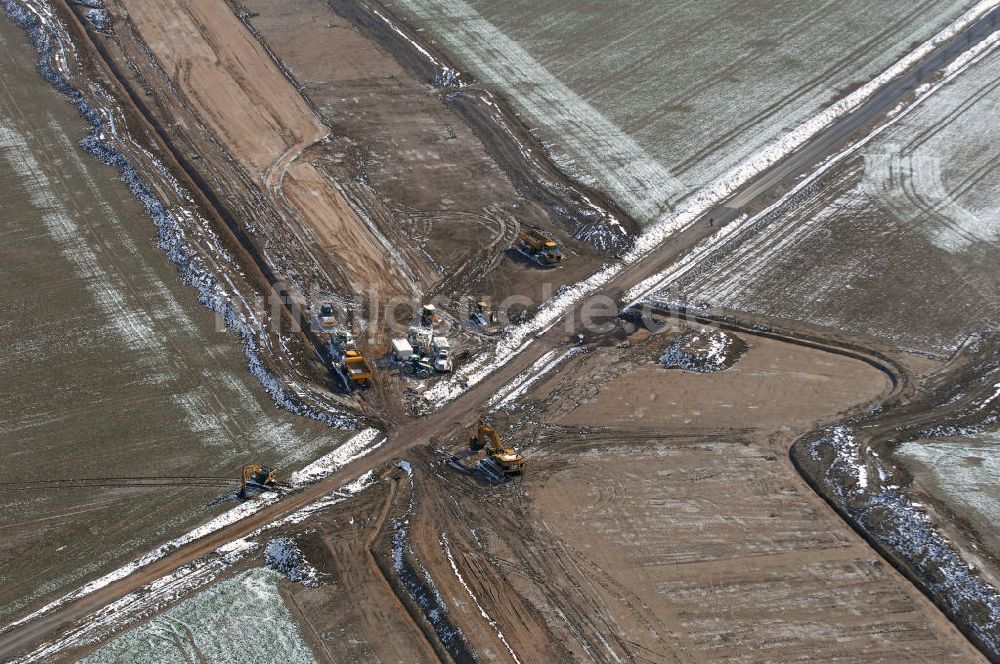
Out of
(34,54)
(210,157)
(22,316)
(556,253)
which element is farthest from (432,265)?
(34,54)

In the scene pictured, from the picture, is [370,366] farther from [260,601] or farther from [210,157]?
[210,157]

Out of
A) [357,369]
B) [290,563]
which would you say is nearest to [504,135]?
[357,369]

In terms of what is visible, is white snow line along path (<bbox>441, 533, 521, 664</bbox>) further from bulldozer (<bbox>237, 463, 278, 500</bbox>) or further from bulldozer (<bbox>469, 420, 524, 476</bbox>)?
bulldozer (<bbox>237, 463, 278, 500</bbox>)

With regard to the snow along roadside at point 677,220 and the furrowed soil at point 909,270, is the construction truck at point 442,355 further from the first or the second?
the furrowed soil at point 909,270

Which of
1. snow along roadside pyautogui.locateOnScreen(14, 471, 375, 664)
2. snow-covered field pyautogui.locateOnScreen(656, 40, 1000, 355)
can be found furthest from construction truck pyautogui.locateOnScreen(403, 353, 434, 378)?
snow-covered field pyautogui.locateOnScreen(656, 40, 1000, 355)

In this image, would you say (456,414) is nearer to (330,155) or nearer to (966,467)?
(966,467)

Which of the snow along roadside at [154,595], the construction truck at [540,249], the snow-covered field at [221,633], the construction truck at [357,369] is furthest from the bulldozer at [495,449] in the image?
the construction truck at [540,249]
